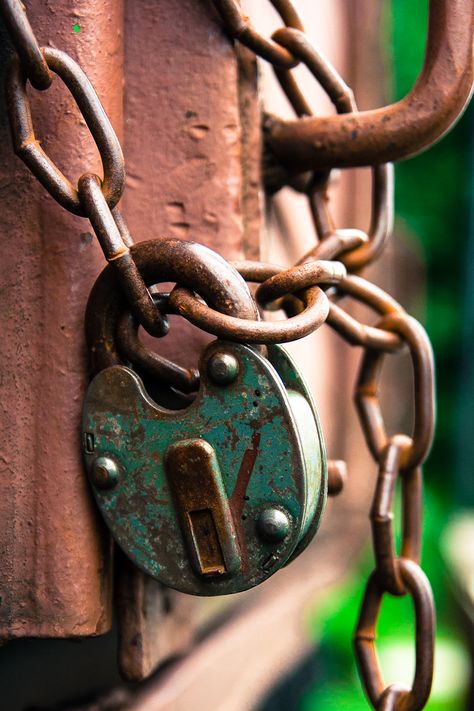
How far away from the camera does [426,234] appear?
69.8 inches

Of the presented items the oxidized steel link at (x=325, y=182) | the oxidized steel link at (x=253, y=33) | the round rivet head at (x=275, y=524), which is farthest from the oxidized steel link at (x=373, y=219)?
the round rivet head at (x=275, y=524)

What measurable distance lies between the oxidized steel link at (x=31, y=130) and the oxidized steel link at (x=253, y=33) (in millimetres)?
131

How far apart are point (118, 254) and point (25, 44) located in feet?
0.40

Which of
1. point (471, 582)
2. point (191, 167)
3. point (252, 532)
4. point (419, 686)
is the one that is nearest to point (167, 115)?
point (191, 167)

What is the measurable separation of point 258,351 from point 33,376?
152 millimetres

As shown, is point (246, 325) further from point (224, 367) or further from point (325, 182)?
point (325, 182)

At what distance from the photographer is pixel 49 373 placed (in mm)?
479

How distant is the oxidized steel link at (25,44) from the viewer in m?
0.40

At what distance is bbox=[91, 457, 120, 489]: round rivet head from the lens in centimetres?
46

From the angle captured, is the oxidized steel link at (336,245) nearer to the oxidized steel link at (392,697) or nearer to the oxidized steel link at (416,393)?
the oxidized steel link at (416,393)

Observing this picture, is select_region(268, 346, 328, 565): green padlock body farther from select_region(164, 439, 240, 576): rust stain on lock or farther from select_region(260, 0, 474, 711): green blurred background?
select_region(260, 0, 474, 711): green blurred background

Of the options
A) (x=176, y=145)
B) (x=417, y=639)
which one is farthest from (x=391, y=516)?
(x=176, y=145)

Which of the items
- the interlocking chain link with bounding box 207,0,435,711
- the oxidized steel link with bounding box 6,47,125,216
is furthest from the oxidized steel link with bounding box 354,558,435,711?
the oxidized steel link with bounding box 6,47,125,216

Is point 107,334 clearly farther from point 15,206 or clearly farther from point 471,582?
point 471,582
